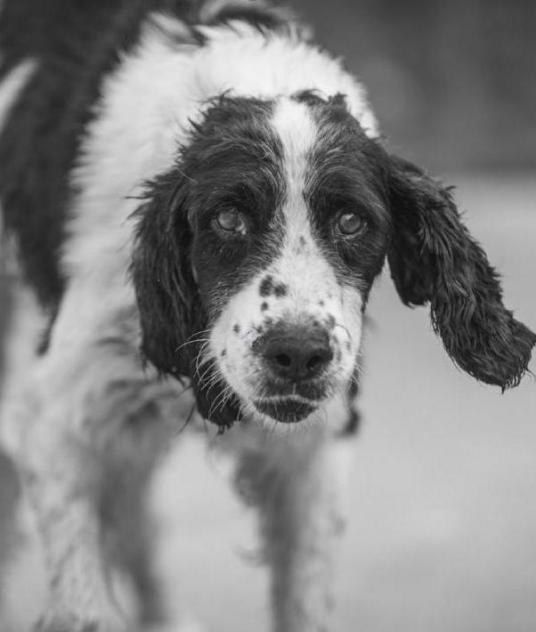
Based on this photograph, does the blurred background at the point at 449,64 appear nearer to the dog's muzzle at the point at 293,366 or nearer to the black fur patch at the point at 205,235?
the black fur patch at the point at 205,235

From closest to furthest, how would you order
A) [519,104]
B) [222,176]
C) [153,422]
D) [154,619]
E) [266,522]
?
[222,176] → [153,422] → [266,522] → [154,619] → [519,104]

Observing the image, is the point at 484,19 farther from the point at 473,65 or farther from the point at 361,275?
the point at 361,275

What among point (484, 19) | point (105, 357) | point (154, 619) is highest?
Result: point (484, 19)

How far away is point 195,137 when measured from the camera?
12.9 feet

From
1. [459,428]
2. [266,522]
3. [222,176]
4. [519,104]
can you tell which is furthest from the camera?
[519,104]

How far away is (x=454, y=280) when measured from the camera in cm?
392

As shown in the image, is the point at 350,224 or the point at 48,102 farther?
the point at 48,102

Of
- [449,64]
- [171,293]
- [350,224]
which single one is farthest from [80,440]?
[449,64]

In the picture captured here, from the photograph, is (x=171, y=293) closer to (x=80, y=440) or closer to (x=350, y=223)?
(x=350, y=223)

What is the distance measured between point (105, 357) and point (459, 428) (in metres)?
3.76

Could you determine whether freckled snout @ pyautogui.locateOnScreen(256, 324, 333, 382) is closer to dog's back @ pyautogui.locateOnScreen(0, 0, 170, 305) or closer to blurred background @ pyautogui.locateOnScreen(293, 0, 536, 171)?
dog's back @ pyautogui.locateOnScreen(0, 0, 170, 305)

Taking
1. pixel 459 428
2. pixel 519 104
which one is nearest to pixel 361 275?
pixel 459 428

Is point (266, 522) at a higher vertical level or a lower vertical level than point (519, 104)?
lower

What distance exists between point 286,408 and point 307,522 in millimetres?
1154
